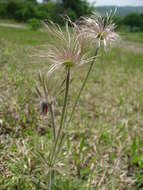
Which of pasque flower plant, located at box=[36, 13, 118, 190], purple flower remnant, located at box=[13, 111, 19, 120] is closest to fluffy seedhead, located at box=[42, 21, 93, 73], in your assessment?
pasque flower plant, located at box=[36, 13, 118, 190]

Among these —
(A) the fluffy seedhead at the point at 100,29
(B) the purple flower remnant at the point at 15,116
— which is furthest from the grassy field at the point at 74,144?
(A) the fluffy seedhead at the point at 100,29

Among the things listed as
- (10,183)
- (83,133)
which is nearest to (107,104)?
(83,133)

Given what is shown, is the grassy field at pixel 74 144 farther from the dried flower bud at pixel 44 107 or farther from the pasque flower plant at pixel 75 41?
the dried flower bud at pixel 44 107

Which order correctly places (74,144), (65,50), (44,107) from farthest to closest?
1. (74,144)
2. (44,107)
3. (65,50)

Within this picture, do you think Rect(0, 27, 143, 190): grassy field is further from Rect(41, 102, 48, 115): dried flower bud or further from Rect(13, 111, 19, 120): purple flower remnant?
Rect(41, 102, 48, 115): dried flower bud

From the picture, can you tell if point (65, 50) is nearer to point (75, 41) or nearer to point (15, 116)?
point (75, 41)

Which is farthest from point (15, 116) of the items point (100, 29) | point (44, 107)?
point (100, 29)

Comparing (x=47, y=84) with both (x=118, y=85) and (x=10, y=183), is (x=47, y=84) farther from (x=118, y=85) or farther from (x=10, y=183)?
(x=118, y=85)
